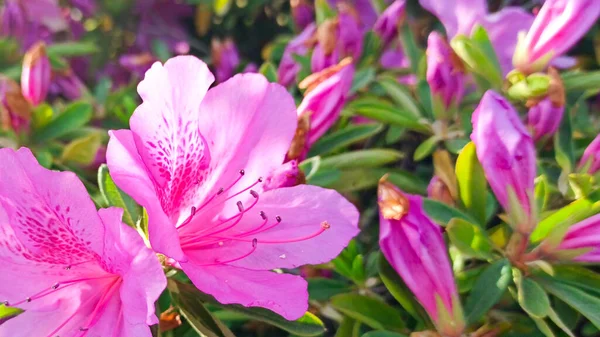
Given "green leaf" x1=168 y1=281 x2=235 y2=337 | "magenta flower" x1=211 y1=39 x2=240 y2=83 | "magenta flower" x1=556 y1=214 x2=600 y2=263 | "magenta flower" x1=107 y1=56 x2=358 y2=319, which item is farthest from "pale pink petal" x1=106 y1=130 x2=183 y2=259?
"magenta flower" x1=211 y1=39 x2=240 y2=83

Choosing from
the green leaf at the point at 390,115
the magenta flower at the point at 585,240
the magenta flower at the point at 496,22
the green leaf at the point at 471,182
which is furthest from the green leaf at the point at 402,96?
the magenta flower at the point at 585,240

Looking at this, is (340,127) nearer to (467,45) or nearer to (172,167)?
(467,45)

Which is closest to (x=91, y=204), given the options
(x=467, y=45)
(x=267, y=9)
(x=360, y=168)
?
(x=360, y=168)

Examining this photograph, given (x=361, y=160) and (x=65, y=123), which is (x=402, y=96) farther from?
(x=65, y=123)

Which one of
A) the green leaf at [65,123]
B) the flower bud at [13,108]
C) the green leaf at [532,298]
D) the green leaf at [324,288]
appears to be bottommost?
the green leaf at [532,298]

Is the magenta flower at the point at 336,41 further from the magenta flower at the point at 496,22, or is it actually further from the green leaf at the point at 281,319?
the green leaf at the point at 281,319

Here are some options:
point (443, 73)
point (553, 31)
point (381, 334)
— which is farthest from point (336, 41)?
point (381, 334)

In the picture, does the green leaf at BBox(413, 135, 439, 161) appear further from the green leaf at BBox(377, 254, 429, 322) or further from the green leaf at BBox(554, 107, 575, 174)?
the green leaf at BBox(377, 254, 429, 322)
